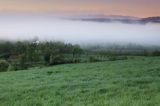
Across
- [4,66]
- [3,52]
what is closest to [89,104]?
[4,66]

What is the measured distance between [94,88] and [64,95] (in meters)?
1.75

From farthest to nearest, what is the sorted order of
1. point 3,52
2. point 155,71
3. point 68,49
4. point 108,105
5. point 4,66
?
point 3,52 < point 68,49 < point 4,66 < point 155,71 < point 108,105

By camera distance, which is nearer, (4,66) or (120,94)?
(120,94)

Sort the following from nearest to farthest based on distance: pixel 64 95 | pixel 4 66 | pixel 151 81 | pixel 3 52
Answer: pixel 64 95, pixel 151 81, pixel 4 66, pixel 3 52

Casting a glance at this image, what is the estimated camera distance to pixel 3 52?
7600 centimetres

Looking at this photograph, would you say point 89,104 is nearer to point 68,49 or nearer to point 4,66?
point 4,66

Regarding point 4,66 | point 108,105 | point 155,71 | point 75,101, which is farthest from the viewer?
point 4,66

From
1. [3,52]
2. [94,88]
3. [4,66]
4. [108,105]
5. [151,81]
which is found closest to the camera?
[108,105]

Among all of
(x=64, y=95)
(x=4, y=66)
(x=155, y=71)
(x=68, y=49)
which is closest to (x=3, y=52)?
(x=68, y=49)

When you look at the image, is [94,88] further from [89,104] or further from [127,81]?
[89,104]

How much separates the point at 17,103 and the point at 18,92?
107 inches

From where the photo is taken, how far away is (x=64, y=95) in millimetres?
14227

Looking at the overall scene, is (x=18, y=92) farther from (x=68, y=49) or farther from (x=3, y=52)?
(x=3, y=52)

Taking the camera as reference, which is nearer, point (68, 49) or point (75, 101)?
point (75, 101)
